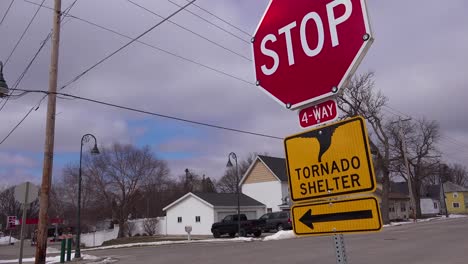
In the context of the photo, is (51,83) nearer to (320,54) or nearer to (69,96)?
(69,96)

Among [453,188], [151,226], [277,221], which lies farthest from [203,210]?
[453,188]

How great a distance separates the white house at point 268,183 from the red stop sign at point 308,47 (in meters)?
43.7

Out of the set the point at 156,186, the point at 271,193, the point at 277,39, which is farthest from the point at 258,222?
the point at 277,39

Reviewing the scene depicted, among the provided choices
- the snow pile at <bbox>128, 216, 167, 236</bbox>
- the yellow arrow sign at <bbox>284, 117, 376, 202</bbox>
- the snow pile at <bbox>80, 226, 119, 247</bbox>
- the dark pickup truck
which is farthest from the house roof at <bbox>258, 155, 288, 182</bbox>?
the yellow arrow sign at <bbox>284, 117, 376, 202</bbox>

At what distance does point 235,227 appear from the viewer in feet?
114

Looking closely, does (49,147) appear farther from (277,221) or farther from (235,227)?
(277,221)

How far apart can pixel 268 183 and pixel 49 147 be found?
3633 centimetres

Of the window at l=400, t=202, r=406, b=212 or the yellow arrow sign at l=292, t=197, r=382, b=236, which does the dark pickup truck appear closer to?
the yellow arrow sign at l=292, t=197, r=382, b=236

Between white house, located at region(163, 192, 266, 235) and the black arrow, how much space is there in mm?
41363

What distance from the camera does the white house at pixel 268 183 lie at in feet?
156

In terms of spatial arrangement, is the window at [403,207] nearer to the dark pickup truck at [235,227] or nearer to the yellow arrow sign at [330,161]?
the dark pickup truck at [235,227]

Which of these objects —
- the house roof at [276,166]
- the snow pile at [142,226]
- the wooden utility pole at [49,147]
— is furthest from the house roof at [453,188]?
the wooden utility pole at [49,147]

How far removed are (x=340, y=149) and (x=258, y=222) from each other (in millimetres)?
33513

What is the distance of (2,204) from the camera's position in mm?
91688
